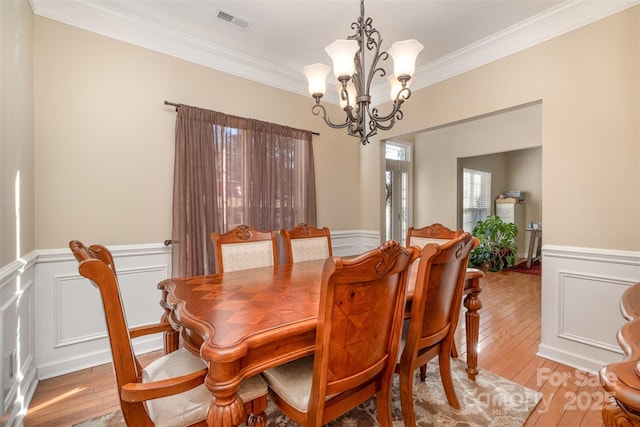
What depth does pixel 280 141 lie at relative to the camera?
10.9 feet

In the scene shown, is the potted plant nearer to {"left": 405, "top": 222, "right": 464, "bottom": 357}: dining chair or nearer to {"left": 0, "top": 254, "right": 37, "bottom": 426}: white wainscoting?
{"left": 405, "top": 222, "right": 464, "bottom": 357}: dining chair

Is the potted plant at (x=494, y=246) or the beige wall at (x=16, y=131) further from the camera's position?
the potted plant at (x=494, y=246)

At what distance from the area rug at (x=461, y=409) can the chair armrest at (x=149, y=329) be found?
0.70 meters

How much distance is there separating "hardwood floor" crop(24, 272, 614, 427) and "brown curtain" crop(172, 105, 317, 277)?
3.18 ft

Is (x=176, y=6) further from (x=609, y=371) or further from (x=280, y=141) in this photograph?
(x=609, y=371)

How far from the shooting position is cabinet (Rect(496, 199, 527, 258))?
6.65m

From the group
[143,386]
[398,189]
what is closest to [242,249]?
[143,386]

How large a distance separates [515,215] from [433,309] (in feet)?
21.3

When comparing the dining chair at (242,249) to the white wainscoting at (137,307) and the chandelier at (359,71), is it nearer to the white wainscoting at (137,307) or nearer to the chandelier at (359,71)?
the white wainscoting at (137,307)

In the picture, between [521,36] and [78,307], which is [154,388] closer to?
[78,307]

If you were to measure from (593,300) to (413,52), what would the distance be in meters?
2.30

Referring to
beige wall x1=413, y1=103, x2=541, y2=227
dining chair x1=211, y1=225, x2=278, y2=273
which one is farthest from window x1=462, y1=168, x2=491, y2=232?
dining chair x1=211, y1=225, x2=278, y2=273

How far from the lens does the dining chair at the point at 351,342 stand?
3.27ft

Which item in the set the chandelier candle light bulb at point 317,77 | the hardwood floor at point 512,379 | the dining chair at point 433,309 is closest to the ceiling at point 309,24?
the chandelier candle light bulb at point 317,77
